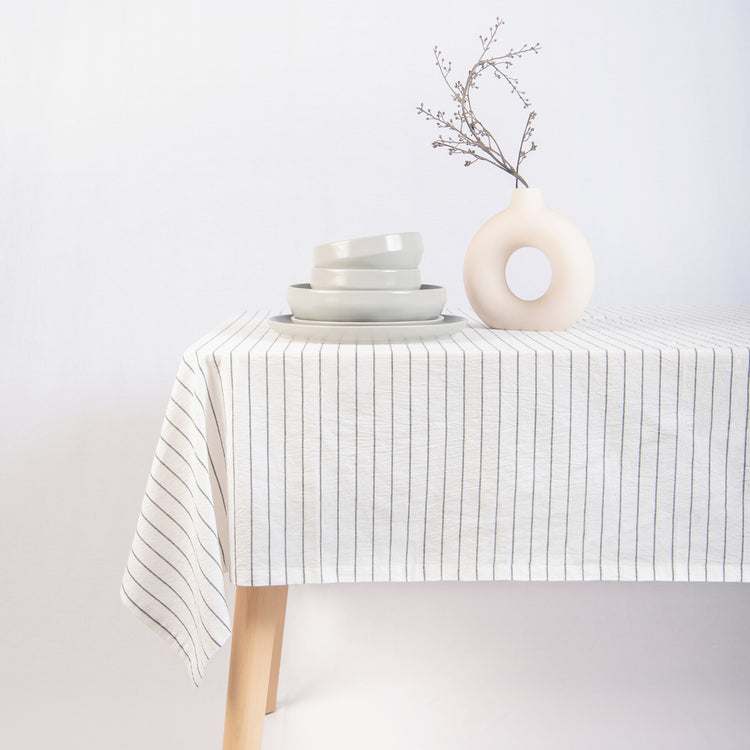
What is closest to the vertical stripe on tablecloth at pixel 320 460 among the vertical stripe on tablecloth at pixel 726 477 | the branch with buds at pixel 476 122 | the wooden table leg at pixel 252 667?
the wooden table leg at pixel 252 667

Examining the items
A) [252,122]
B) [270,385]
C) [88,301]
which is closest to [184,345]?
[88,301]

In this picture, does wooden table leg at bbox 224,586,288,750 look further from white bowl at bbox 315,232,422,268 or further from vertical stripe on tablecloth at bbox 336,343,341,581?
white bowl at bbox 315,232,422,268

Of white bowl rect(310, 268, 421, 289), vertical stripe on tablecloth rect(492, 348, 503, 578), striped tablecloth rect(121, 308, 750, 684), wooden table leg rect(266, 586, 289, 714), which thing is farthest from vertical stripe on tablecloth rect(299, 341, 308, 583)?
wooden table leg rect(266, 586, 289, 714)

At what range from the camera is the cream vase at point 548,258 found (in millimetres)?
1132

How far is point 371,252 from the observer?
1.00 m

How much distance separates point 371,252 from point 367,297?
56 mm

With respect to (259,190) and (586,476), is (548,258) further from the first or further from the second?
(259,190)

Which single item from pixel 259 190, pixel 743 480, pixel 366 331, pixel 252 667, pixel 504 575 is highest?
pixel 259 190

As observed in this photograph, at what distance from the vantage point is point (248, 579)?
0.94 meters

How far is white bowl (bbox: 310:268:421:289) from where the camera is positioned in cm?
100

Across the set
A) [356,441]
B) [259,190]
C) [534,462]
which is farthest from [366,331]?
[259,190]

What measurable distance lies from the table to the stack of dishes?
44 mm

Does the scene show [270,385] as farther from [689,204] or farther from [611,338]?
[689,204]

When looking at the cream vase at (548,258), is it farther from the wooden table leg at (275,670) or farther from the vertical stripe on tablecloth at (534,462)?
the wooden table leg at (275,670)
